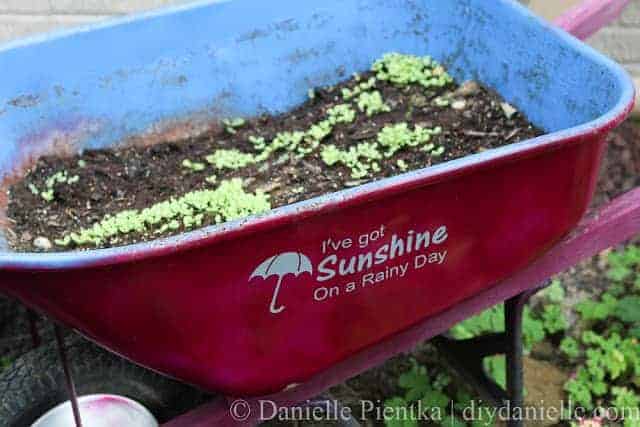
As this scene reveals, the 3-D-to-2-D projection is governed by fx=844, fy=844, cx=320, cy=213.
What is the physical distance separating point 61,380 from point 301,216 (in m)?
0.65

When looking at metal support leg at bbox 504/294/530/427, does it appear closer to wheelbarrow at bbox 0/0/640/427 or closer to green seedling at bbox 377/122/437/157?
wheelbarrow at bbox 0/0/640/427

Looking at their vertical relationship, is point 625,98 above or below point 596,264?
above

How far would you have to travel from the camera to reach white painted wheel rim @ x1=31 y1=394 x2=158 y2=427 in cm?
145

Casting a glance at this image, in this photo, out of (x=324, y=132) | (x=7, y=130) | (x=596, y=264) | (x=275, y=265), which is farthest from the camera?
(x=596, y=264)

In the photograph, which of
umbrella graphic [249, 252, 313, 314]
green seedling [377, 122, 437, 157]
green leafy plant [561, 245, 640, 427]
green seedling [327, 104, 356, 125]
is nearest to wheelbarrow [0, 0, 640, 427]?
umbrella graphic [249, 252, 313, 314]

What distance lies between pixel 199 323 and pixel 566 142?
598mm

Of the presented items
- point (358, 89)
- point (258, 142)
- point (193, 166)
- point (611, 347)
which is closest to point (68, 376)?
point (193, 166)

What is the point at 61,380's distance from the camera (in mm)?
1507

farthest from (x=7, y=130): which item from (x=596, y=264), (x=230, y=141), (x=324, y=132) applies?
(x=596, y=264)

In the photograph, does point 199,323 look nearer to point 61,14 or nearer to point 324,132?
point 324,132

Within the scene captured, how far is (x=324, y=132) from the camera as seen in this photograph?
71.7 inches

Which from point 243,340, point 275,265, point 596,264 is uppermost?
point 275,265

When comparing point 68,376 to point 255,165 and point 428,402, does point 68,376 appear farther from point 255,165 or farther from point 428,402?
point 428,402

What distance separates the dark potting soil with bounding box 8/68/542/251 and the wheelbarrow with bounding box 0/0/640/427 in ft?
0.13
